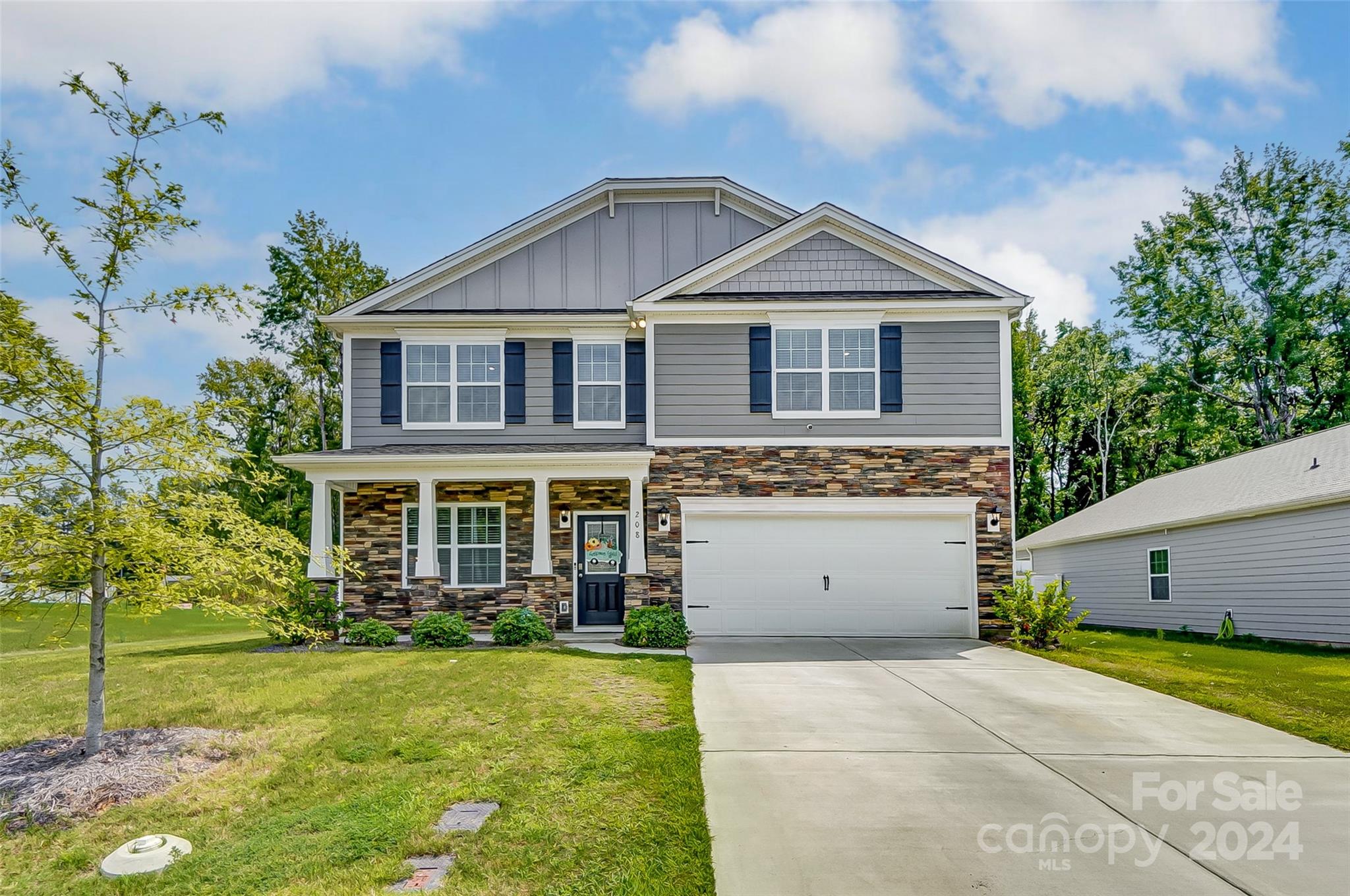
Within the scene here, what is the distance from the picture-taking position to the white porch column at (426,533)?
46.5ft

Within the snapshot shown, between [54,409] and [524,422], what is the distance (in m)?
9.30

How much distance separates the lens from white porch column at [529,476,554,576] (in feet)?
46.3

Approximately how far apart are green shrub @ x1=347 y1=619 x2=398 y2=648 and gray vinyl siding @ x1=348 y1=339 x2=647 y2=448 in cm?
333

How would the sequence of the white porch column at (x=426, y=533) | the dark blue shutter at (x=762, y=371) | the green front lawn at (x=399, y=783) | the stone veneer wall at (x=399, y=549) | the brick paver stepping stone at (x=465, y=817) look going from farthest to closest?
1. the stone veneer wall at (x=399, y=549)
2. the dark blue shutter at (x=762, y=371)
3. the white porch column at (x=426, y=533)
4. the brick paver stepping stone at (x=465, y=817)
5. the green front lawn at (x=399, y=783)

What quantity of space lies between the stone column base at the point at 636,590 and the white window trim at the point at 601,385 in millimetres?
2924

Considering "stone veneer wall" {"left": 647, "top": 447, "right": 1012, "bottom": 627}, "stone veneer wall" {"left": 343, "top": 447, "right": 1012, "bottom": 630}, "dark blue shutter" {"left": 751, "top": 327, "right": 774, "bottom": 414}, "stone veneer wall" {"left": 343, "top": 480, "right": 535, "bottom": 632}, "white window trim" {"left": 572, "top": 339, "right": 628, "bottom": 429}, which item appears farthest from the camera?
"white window trim" {"left": 572, "top": 339, "right": 628, "bottom": 429}

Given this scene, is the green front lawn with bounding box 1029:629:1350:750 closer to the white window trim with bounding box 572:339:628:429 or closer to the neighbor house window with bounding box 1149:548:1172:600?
the neighbor house window with bounding box 1149:548:1172:600

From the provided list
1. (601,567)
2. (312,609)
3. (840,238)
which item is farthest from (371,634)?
(840,238)

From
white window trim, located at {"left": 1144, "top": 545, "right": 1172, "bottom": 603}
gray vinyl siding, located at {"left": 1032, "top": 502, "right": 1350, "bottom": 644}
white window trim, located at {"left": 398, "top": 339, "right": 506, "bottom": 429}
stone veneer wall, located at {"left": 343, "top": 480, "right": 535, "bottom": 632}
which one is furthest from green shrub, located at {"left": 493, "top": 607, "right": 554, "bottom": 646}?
white window trim, located at {"left": 1144, "top": 545, "right": 1172, "bottom": 603}

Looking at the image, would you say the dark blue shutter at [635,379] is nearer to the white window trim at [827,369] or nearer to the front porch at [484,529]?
the front porch at [484,529]

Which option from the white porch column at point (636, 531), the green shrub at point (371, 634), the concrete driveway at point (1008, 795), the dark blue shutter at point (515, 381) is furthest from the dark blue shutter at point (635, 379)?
the concrete driveway at point (1008, 795)

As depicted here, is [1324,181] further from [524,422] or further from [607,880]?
[607,880]

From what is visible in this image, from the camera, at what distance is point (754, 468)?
14516mm

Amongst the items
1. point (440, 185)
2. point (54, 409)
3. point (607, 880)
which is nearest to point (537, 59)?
point (440, 185)
